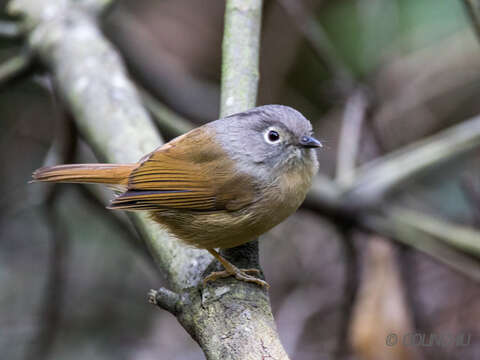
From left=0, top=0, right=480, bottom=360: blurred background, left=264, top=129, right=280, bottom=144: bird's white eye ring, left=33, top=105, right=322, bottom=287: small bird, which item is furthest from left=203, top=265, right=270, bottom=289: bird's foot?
left=0, top=0, right=480, bottom=360: blurred background

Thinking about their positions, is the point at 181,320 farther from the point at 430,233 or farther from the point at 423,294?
the point at 423,294

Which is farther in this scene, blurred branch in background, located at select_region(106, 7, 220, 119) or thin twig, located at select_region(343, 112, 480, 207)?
blurred branch in background, located at select_region(106, 7, 220, 119)

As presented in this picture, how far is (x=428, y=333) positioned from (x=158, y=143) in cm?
274

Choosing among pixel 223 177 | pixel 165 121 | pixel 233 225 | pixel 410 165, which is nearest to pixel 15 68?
pixel 165 121

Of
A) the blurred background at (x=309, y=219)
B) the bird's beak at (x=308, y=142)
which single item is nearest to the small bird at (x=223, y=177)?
the bird's beak at (x=308, y=142)

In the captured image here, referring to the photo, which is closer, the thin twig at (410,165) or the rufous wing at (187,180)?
the rufous wing at (187,180)

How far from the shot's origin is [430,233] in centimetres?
395

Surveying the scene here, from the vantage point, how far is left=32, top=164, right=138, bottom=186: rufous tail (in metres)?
2.86

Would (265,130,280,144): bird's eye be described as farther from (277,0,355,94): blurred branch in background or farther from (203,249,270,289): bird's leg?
(277,0,355,94): blurred branch in background

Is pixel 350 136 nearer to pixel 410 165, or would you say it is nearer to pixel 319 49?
pixel 410 165

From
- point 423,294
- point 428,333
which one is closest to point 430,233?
point 428,333

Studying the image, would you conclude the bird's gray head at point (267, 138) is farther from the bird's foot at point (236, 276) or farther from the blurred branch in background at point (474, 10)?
the blurred branch in background at point (474, 10)

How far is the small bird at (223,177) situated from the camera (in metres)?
2.64

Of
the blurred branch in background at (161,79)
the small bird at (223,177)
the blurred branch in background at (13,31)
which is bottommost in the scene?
the small bird at (223,177)
